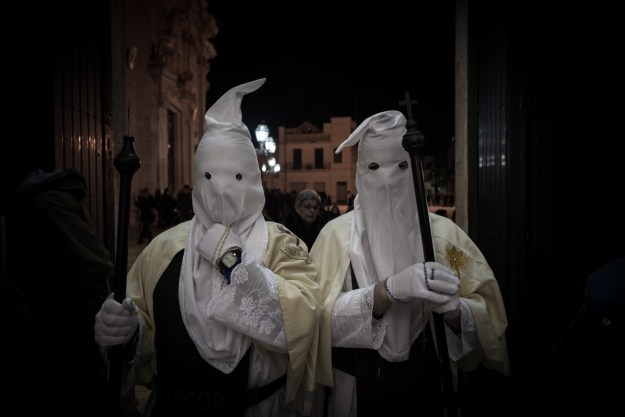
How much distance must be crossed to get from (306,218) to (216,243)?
A: 318 centimetres

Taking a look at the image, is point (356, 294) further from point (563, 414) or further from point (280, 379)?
point (563, 414)

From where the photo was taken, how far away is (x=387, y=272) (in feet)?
7.14

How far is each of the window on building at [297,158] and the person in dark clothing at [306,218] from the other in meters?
39.1

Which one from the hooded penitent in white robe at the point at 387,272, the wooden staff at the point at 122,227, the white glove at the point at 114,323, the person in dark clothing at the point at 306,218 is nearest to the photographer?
the wooden staff at the point at 122,227

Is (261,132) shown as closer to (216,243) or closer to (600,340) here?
(216,243)

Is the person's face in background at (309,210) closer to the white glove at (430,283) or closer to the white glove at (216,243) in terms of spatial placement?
the white glove at (216,243)

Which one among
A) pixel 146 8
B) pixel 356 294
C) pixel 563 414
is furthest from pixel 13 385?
pixel 146 8

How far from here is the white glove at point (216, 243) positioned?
6.37ft

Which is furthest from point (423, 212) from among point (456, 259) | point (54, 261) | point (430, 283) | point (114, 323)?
point (54, 261)

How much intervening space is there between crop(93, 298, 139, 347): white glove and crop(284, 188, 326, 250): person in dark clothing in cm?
329

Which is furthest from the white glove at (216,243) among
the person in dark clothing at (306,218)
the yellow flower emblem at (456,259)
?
the person in dark clothing at (306,218)

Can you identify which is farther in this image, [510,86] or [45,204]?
[510,86]

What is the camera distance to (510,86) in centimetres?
322

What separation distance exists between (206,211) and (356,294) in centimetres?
86
